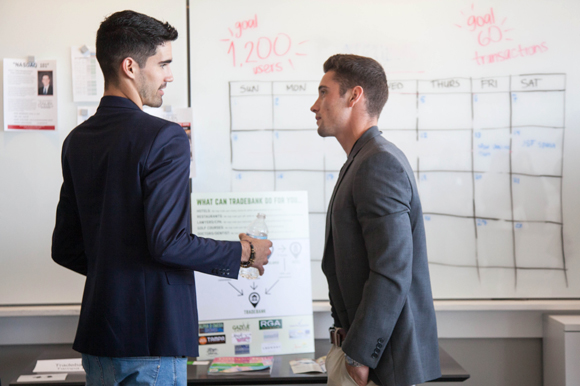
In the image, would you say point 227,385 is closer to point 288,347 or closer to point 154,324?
point 288,347

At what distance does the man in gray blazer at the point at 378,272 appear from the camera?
130 cm

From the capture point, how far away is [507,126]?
8.17 feet

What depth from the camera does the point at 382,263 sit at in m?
1.30

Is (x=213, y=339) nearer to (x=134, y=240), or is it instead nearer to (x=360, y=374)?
(x=360, y=374)

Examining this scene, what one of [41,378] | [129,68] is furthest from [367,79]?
[41,378]

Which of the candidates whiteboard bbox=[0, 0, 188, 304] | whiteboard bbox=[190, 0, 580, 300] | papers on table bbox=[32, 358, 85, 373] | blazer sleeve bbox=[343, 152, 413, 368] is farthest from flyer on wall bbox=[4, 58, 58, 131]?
blazer sleeve bbox=[343, 152, 413, 368]

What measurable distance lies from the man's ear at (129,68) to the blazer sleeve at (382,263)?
0.69 meters

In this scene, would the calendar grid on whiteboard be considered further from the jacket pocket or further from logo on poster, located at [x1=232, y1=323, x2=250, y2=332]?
the jacket pocket

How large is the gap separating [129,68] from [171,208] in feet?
1.31

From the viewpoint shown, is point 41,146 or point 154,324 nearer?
point 154,324

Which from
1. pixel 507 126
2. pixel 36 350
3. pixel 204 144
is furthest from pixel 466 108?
pixel 36 350

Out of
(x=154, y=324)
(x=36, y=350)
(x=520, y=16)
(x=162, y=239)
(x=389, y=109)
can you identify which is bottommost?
(x=36, y=350)

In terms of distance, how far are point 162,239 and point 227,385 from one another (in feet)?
3.34

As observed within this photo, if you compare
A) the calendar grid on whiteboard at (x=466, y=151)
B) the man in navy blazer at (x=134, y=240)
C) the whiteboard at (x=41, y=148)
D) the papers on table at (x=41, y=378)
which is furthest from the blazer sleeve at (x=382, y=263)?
the whiteboard at (x=41, y=148)
